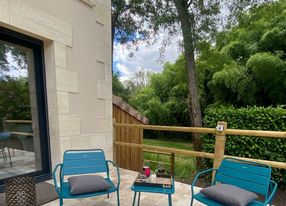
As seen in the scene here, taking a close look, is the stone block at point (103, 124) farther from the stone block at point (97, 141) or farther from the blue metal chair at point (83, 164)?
the blue metal chair at point (83, 164)

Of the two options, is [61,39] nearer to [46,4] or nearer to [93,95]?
[46,4]

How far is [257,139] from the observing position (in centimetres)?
376

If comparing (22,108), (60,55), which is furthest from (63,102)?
(60,55)

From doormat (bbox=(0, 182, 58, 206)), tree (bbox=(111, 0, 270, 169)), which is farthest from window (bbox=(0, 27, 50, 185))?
tree (bbox=(111, 0, 270, 169))

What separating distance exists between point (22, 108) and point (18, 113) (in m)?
0.08

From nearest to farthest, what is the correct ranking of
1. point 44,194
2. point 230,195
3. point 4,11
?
1. point 230,195
2. point 4,11
3. point 44,194

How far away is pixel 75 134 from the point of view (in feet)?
10.3

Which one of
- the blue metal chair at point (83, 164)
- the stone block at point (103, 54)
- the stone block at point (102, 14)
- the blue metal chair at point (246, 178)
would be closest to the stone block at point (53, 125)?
the blue metal chair at point (83, 164)

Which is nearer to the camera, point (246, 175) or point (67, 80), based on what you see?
point (246, 175)

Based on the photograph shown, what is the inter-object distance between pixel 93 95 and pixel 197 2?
3.14 m

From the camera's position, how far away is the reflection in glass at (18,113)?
102 inches

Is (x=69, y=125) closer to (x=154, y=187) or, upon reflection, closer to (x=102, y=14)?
(x=154, y=187)

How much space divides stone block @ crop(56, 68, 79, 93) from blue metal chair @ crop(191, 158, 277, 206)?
6.77ft

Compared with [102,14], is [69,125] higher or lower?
lower
